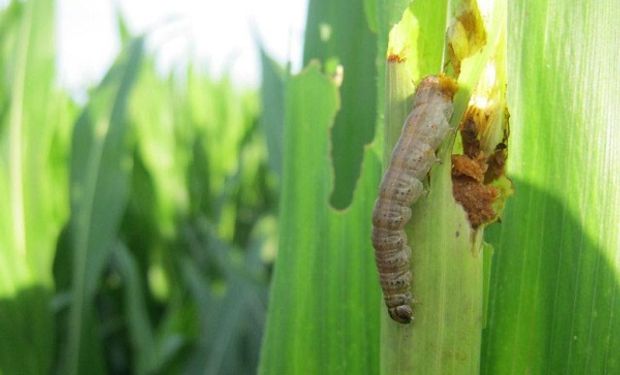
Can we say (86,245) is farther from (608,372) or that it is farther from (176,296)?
(608,372)

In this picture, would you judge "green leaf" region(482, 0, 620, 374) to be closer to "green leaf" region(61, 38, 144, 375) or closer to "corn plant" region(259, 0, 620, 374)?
"corn plant" region(259, 0, 620, 374)

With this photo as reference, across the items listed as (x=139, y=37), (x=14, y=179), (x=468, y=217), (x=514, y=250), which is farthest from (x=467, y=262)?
(x=139, y=37)

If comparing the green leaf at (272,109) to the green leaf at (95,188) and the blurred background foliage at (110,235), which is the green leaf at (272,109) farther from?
the green leaf at (95,188)

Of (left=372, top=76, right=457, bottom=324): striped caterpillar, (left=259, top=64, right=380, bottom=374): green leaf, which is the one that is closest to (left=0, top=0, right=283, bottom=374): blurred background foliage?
(left=259, top=64, right=380, bottom=374): green leaf

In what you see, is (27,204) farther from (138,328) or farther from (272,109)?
(272,109)

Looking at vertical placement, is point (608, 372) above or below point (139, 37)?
below

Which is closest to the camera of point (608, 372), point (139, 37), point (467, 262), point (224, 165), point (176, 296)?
point (467, 262)

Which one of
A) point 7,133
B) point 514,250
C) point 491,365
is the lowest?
point 491,365
